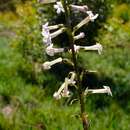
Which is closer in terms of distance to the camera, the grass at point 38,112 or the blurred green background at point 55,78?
the grass at point 38,112

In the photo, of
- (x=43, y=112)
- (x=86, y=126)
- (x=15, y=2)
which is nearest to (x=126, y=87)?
(x=43, y=112)

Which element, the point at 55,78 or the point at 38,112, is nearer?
the point at 38,112

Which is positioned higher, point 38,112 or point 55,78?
point 38,112

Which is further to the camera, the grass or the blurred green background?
the blurred green background

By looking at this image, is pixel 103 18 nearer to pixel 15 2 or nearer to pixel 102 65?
pixel 102 65

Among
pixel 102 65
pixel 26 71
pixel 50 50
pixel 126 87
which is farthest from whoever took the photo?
pixel 102 65
